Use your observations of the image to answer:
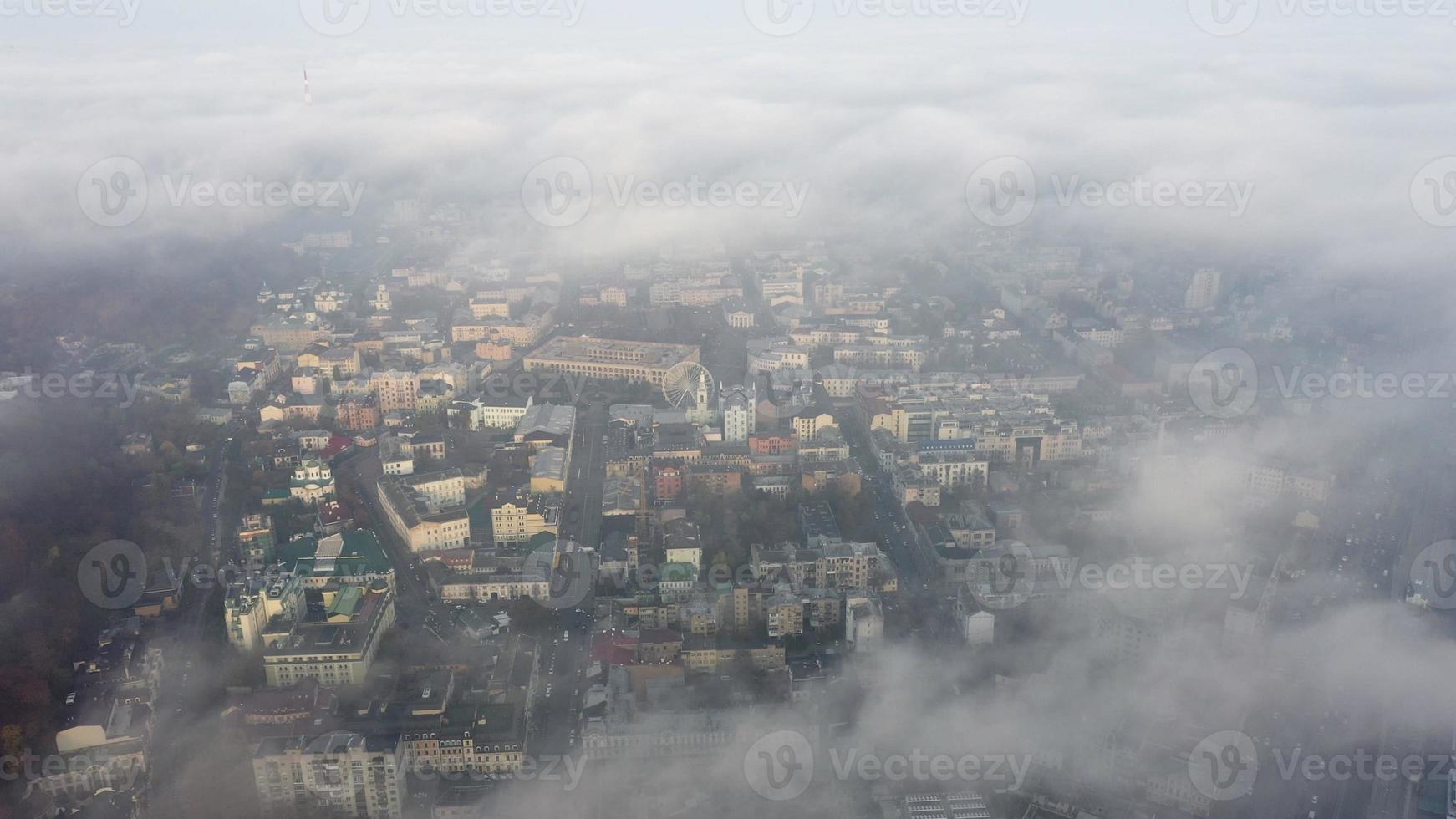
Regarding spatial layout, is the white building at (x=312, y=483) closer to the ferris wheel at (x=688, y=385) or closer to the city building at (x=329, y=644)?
the city building at (x=329, y=644)

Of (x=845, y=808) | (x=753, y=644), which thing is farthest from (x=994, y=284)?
(x=845, y=808)

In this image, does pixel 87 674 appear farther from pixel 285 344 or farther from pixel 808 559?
pixel 285 344

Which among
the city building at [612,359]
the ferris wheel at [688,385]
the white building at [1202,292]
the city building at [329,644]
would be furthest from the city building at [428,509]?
the white building at [1202,292]

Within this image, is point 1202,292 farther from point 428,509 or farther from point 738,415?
point 428,509

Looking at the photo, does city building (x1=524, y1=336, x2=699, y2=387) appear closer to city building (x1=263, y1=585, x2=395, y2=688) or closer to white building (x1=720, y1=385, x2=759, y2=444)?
white building (x1=720, y1=385, x2=759, y2=444)

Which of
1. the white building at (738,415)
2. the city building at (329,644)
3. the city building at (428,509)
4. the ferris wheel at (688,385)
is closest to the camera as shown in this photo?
the city building at (329,644)

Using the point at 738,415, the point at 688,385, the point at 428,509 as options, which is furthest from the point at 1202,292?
the point at 428,509

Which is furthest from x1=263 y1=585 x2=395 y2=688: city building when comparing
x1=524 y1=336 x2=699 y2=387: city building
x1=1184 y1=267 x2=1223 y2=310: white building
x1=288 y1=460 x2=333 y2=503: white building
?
x1=1184 y1=267 x2=1223 y2=310: white building

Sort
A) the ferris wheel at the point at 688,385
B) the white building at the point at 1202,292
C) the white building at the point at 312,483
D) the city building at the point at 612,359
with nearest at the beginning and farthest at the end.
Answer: the white building at the point at 312,483
the ferris wheel at the point at 688,385
the city building at the point at 612,359
the white building at the point at 1202,292
